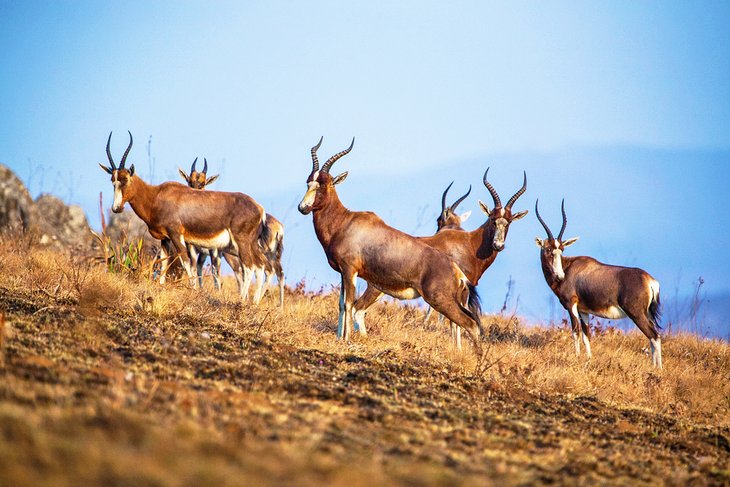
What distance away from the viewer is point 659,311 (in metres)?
14.4

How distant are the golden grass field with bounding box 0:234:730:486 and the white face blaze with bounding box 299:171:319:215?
5.26 ft

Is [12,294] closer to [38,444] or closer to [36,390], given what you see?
[36,390]

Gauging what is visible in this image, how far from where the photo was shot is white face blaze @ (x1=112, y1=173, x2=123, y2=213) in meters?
15.0

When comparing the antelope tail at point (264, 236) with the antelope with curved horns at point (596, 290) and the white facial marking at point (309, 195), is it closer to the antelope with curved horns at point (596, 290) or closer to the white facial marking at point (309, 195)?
the white facial marking at point (309, 195)

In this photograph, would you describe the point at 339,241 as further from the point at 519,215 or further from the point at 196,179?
the point at 196,179

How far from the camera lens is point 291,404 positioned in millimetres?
6105

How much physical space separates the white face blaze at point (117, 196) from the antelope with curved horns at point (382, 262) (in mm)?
4956

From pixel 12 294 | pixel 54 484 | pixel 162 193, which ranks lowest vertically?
pixel 54 484

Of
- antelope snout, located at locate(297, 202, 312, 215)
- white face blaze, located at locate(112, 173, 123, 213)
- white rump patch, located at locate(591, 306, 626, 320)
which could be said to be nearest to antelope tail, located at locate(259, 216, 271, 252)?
white face blaze, located at locate(112, 173, 123, 213)

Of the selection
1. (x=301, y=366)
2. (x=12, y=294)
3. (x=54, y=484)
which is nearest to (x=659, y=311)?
(x=301, y=366)

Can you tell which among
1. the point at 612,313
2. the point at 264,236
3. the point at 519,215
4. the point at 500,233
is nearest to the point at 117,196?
the point at 264,236

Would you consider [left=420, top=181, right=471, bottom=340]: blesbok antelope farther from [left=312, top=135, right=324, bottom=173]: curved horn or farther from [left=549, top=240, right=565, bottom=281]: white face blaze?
[left=312, top=135, right=324, bottom=173]: curved horn

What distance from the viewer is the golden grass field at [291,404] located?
13.2 feet

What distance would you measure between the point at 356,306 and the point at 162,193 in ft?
17.9
